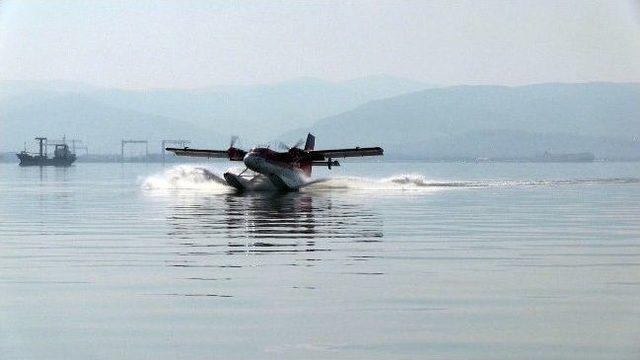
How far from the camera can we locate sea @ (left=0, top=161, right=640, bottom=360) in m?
16.4

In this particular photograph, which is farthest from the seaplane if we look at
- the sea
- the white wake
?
the sea

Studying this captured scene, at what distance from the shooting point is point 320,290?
22.2 m

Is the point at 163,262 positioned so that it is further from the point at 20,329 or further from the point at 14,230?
the point at 14,230

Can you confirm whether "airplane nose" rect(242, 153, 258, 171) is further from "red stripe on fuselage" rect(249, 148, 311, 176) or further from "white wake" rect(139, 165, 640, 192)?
"white wake" rect(139, 165, 640, 192)

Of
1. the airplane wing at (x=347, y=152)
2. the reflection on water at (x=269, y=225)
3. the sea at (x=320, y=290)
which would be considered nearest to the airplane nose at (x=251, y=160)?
the airplane wing at (x=347, y=152)

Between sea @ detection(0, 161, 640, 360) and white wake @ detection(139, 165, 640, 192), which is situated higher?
white wake @ detection(139, 165, 640, 192)

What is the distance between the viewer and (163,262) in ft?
92.9

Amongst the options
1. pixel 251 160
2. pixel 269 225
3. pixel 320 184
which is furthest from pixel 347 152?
pixel 269 225

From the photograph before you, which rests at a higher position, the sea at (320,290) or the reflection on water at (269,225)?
the reflection on water at (269,225)

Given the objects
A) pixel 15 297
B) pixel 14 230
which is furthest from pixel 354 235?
pixel 15 297

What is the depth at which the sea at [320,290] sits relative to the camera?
1636cm

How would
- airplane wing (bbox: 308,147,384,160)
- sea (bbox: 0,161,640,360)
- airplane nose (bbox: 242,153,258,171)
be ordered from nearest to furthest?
sea (bbox: 0,161,640,360)
airplane nose (bbox: 242,153,258,171)
airplane wing (bbox: 308,147,384,160)

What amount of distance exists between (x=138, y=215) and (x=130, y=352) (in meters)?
37.1

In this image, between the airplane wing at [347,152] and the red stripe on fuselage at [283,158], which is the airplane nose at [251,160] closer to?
the red stripe on fuselage at [283,158]
